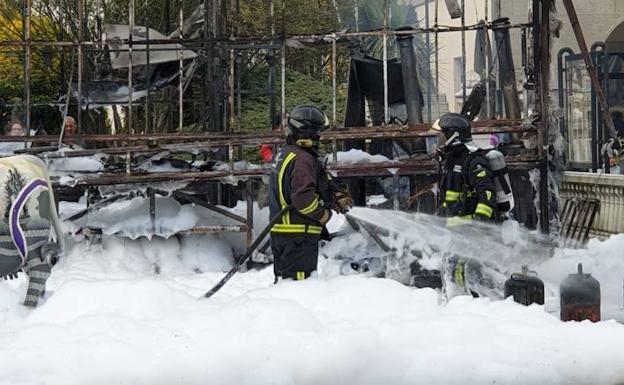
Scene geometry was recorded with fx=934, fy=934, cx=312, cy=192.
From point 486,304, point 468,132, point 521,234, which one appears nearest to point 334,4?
point 521,234

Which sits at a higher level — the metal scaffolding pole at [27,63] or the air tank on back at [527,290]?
the metal scaffolding pole at [27,63]

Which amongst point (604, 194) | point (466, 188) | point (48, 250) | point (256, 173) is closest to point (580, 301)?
point (466, 188)

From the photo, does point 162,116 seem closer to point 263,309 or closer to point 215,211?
point 215,211

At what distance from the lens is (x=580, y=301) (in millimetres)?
6109

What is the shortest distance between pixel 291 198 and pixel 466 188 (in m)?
1.68

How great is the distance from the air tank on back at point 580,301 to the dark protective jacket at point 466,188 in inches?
59.8

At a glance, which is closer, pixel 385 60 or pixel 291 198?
pixel 291 198

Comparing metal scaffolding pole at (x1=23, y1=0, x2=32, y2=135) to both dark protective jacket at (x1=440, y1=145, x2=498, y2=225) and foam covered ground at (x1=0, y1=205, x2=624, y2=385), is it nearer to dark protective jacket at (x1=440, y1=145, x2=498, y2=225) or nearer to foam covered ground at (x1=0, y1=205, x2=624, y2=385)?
foam covered ground at (x1=0, y1=205, x2=624, y2=385)

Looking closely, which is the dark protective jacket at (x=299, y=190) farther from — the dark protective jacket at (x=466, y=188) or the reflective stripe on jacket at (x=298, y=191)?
the dark protective jacket at (x=466, y=188)

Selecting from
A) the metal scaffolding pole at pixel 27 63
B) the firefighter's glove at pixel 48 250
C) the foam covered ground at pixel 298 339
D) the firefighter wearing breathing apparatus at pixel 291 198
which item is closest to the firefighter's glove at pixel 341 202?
the firefighter wearing breathing apparatus at pixel 291 198

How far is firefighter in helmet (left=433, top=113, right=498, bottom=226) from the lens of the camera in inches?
299

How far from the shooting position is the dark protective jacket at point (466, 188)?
7.59 metres

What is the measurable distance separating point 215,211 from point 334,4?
12.8 m

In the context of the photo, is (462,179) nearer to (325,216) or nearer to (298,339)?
(325,216)
